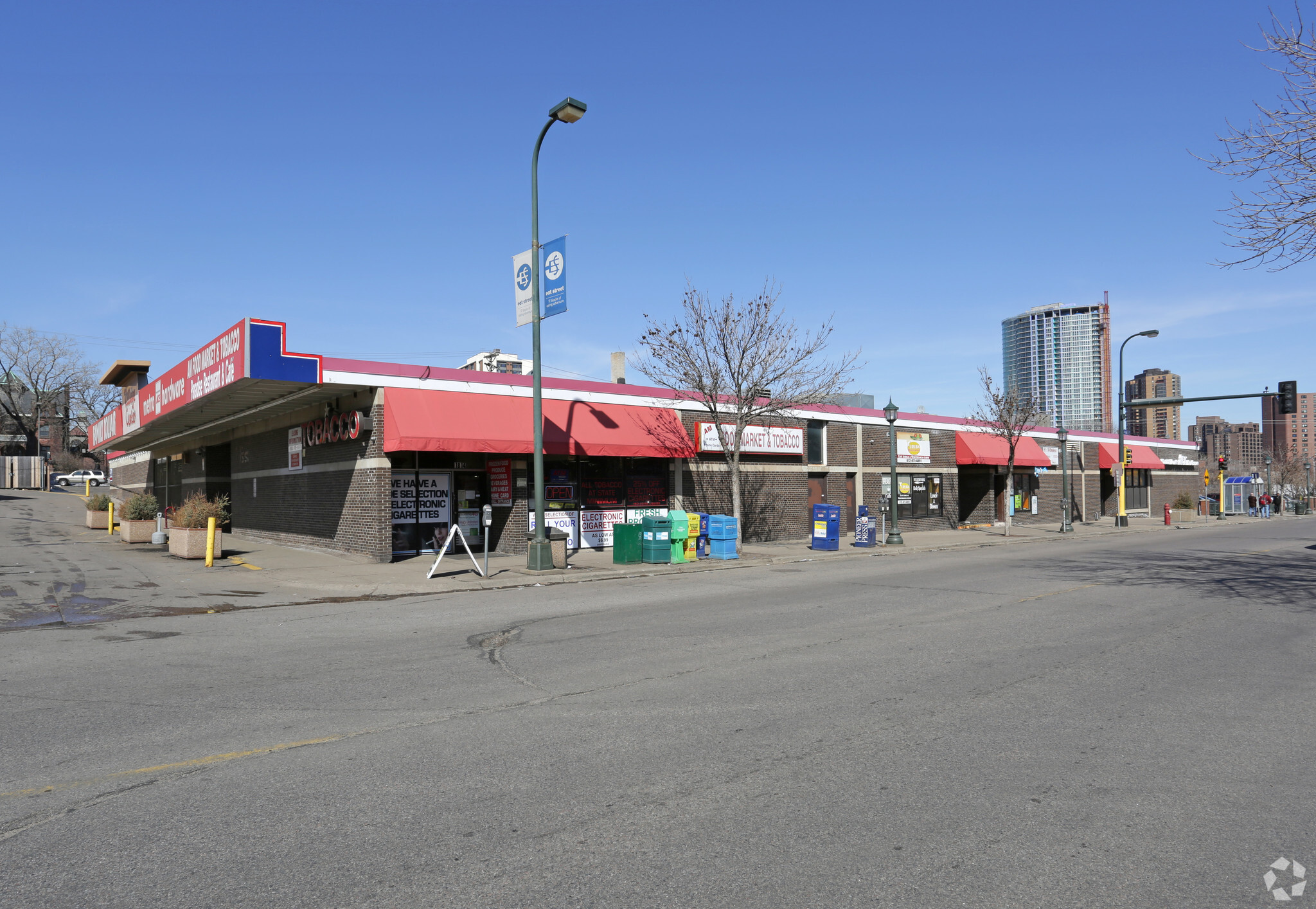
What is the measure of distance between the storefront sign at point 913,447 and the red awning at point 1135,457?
15.9 m

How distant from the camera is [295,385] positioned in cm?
1909

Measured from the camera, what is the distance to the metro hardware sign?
54.1 ft

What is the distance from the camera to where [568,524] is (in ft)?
72.8

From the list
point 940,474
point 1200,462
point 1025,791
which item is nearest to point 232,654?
point 1025,791

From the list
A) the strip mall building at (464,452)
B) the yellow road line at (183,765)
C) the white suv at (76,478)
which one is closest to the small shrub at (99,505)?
the strip mall building at (464,452)

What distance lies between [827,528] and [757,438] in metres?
3.56

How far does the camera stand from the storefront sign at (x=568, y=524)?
862 inches

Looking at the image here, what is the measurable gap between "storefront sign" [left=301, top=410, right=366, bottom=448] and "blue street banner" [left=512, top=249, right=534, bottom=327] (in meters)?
4.57

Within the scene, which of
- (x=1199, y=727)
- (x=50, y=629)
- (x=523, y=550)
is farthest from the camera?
(x=523, y=550)

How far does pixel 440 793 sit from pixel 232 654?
5.45 meters

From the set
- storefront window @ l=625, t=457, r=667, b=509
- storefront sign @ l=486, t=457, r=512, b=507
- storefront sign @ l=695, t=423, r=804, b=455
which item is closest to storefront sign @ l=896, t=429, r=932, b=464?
storefront sign @ l=695, t=423, r=804, b=455

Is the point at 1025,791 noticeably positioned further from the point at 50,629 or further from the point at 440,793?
the point at 50,629

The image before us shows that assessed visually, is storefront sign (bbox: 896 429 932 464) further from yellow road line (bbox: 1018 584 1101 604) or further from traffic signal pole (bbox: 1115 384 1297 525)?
yellow road line (bbox: 1018 584 1101 604)

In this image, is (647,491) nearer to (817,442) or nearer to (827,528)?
(827,528)
